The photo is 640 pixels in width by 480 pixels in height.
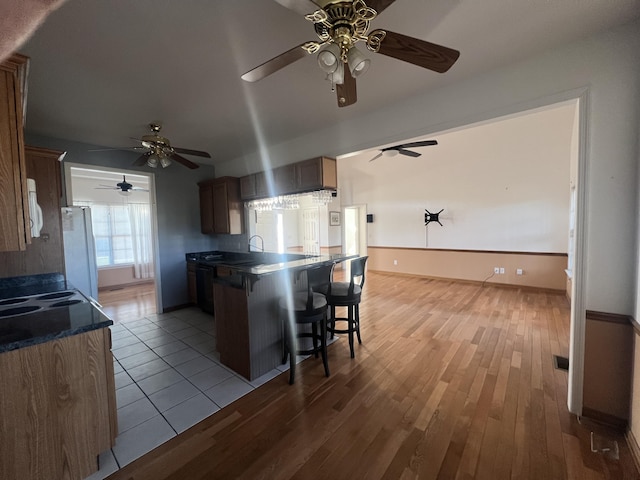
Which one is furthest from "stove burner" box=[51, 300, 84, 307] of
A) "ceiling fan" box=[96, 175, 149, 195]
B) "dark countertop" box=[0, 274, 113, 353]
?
"ceiling fan" box=[96, 175, 149, 195]

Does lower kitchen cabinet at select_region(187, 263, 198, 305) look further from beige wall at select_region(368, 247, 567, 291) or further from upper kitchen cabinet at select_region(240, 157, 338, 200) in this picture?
beige wall at select_region(368, 247, 567, 291)

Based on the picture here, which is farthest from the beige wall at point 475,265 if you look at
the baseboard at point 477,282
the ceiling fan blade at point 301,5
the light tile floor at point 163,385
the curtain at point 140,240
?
the curtain at point 140,240

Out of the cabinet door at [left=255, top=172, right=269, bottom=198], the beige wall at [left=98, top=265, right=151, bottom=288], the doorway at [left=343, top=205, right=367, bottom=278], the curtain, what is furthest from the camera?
the doorway at [left=343, top=205, right=367, bottom=278]

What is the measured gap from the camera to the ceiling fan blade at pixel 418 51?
1.20 meters

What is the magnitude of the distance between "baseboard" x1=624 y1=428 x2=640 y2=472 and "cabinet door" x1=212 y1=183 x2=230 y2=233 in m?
4.52

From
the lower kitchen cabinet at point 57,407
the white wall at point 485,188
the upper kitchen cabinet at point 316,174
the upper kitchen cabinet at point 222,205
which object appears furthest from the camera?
the white wall at point 485,188

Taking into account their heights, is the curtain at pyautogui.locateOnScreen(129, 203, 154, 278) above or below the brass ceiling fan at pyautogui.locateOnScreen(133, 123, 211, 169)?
below

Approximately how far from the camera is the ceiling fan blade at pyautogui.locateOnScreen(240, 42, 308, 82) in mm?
1292

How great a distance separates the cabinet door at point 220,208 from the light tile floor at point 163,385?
1608 millimetres

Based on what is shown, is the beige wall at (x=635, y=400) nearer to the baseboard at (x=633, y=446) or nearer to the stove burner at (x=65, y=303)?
the baseboard at (x=633, y=446)

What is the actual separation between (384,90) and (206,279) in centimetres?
359

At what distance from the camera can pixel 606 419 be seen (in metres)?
1.69

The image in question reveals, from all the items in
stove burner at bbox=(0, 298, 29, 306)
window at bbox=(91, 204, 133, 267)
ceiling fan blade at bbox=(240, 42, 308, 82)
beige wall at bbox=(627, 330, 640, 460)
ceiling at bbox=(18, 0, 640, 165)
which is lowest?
beige wall at bbox=(627, 330, 640, 460)

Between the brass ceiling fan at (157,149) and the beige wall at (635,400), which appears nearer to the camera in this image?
the beige wall at (635,400)
